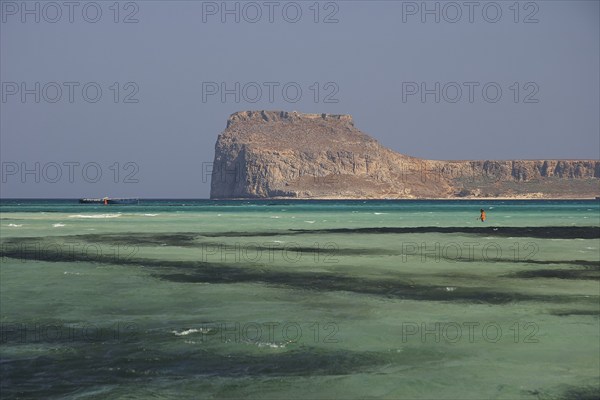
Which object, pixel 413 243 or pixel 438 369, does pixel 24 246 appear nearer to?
pixel 413 243

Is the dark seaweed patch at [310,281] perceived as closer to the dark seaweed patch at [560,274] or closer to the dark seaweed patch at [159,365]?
A: the dark seaweed patch at [560,274]

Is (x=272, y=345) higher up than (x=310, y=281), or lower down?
lower down

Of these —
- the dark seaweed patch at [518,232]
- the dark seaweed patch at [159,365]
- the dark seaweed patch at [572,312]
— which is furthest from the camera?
the dark seaweed patch at [518,232]

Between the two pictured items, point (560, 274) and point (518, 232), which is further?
point (518, 232)

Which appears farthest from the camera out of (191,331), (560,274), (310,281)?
(560,274)

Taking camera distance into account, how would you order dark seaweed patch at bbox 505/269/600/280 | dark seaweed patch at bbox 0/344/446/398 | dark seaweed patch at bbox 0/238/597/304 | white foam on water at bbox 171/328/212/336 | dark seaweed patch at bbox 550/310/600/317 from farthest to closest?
dark seaweed patch at bbox 505/269/600/280
dark seaweed patch at bbox 0/238/597/304
dark seaweed patch at bbox 550/310/600/317
white foam on water at bbox 171/328/212/336
dark seaweed patch at bbox 0/344/446/398

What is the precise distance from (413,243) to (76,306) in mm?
27944

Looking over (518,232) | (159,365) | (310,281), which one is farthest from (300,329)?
(518,232)

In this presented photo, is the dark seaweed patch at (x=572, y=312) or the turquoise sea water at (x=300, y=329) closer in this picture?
the turquoise sea water at (x=300, y=329)

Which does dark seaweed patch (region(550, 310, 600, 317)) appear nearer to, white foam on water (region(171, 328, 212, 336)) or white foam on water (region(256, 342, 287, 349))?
white foam on water (region(256, 342, 287, 349))

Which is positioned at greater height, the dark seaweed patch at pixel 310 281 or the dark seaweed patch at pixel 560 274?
the dark seaweed patch at pixel 310 281

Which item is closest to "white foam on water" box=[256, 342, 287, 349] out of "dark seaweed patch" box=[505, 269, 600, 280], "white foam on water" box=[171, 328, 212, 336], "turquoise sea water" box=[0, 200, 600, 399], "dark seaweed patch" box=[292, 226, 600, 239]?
"turquoise sea water" box=[0, 200, 600, 399]

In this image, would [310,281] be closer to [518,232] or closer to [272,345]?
[272,345]

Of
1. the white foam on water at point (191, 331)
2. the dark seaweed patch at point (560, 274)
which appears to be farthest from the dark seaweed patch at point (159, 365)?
the dark seaweed patch at point (560, 274)
